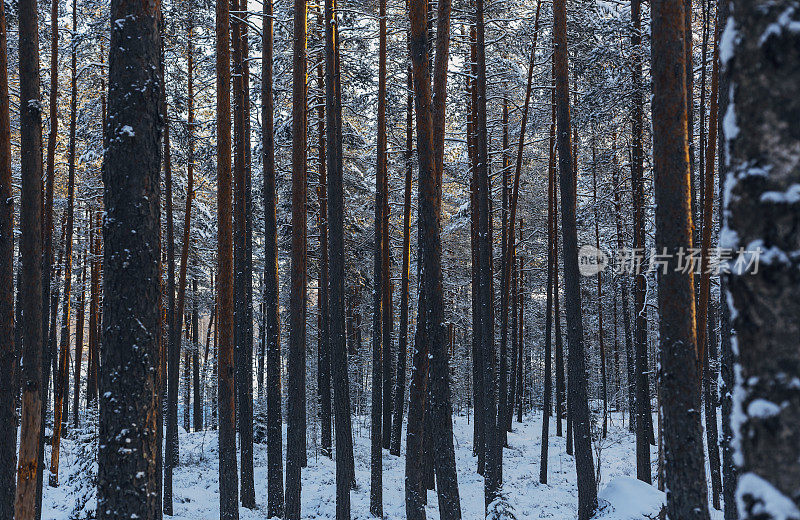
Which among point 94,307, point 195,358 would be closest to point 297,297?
point 94,307

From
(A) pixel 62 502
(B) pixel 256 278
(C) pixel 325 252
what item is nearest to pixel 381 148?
(C) pixel 325 252

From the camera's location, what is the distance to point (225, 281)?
9516 millimetres

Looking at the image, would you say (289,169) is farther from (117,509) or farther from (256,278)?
(256,278)

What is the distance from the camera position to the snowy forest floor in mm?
10500

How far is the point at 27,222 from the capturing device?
7.23 metres

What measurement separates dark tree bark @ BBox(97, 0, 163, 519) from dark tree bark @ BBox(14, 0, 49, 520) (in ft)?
9.82

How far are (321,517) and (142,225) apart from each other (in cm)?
1096

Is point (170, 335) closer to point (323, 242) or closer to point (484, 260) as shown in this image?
point (323, 242)

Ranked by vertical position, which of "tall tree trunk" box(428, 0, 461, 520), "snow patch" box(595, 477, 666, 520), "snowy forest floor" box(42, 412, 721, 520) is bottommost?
"snowy forest floor" box(42, 412, 721, 520)

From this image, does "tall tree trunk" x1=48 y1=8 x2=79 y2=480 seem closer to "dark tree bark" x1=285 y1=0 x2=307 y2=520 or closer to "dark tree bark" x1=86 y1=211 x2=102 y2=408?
"dark tree bark" x1=86 y1=211 x2=102 y2=408

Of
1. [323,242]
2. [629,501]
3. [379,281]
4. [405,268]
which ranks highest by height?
[323,242]

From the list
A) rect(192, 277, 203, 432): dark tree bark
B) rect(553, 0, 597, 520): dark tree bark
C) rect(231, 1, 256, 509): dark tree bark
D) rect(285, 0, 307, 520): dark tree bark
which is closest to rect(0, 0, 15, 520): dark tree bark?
rect(285, 0, 307, 520): dark tree bark

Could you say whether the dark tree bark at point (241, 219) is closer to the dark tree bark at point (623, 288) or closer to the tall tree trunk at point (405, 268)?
the tall tree trunk at point (405, 268)

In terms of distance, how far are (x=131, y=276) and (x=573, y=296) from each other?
8.93m
